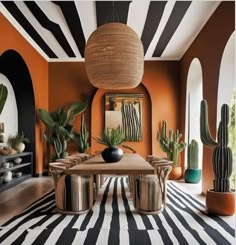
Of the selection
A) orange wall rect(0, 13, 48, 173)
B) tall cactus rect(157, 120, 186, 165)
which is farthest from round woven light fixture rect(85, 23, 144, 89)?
tall cactus rect(157, 120, 186, 165)

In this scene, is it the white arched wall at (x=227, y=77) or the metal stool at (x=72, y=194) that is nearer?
the metal stool at (x=72, y=194)

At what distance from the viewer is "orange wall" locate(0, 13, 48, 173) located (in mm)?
Result: 4691

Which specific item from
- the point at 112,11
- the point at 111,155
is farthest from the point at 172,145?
the point at 112,11

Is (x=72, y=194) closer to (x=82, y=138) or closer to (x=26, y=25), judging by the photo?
(x=26, y=25)

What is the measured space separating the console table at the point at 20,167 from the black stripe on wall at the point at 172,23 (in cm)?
390

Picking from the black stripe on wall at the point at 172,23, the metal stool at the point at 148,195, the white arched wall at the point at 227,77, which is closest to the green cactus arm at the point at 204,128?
the white arched wall at the point at 227,77

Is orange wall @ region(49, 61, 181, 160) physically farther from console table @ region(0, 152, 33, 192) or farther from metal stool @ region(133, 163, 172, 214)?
metal stool @ region(133, 163, 172, 214)

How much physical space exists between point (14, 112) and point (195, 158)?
4263mm

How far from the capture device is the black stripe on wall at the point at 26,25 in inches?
172

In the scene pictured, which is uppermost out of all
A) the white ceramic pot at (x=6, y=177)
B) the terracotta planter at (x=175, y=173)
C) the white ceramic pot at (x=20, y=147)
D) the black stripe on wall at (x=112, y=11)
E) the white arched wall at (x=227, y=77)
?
the black stripe on wall at (x=112, y=11)

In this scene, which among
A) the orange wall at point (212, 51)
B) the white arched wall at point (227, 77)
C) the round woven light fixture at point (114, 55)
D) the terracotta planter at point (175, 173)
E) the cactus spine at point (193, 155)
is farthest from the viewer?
the terracotta planter at point (175, 173)

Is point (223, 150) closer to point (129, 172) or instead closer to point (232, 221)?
point (232, 221)

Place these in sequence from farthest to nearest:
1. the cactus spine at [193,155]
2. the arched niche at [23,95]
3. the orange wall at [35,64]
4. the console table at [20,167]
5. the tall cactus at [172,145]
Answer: the tall cactus at [172,145] → the arched niche at [23,95] → the cactus spine at [193,155] → the console table at [20,167] → the orange wall at [35,64]

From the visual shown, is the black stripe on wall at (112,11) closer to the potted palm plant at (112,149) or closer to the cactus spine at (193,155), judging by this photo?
the potted palm plant at (112,149)
